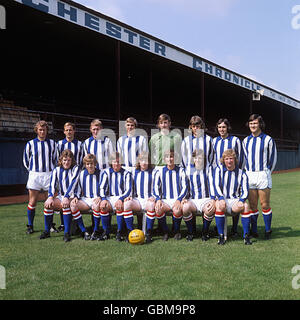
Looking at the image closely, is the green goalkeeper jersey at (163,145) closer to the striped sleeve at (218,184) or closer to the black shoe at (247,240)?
the striped sleeve at (218,184)

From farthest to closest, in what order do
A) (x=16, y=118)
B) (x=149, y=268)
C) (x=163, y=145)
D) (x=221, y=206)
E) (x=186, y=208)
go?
(x=16, y=118), (x=163, y=145), (x=186, y=208), (x=221, y=206), (x=149, y=268)

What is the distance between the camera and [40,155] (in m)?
5.06

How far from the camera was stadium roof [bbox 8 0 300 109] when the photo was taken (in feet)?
28.1

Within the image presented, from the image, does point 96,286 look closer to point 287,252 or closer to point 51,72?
point 287,252

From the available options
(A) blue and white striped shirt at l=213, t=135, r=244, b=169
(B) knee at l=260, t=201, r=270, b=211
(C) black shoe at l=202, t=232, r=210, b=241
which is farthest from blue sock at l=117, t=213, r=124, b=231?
(B) knee at l=260, t=201, r=270, b=211

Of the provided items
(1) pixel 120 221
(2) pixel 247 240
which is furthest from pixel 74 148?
(2) pixel 247 240

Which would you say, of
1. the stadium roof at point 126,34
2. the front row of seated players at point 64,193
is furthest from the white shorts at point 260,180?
the stadium roof at point 126,34

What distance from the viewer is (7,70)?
48.9 feet

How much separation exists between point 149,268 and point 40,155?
2746 mm

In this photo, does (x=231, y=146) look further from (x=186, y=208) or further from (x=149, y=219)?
(x=149, y=219)

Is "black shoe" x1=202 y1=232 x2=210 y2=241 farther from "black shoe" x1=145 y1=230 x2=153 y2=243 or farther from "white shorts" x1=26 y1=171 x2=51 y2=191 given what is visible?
"white shorts" x1=26 y1=171 x2=51 y2=191

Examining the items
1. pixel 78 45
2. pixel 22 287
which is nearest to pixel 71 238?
pixel 22 287

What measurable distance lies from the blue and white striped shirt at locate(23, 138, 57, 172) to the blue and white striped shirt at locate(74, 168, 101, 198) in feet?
2.35

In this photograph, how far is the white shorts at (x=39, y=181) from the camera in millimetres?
5031
